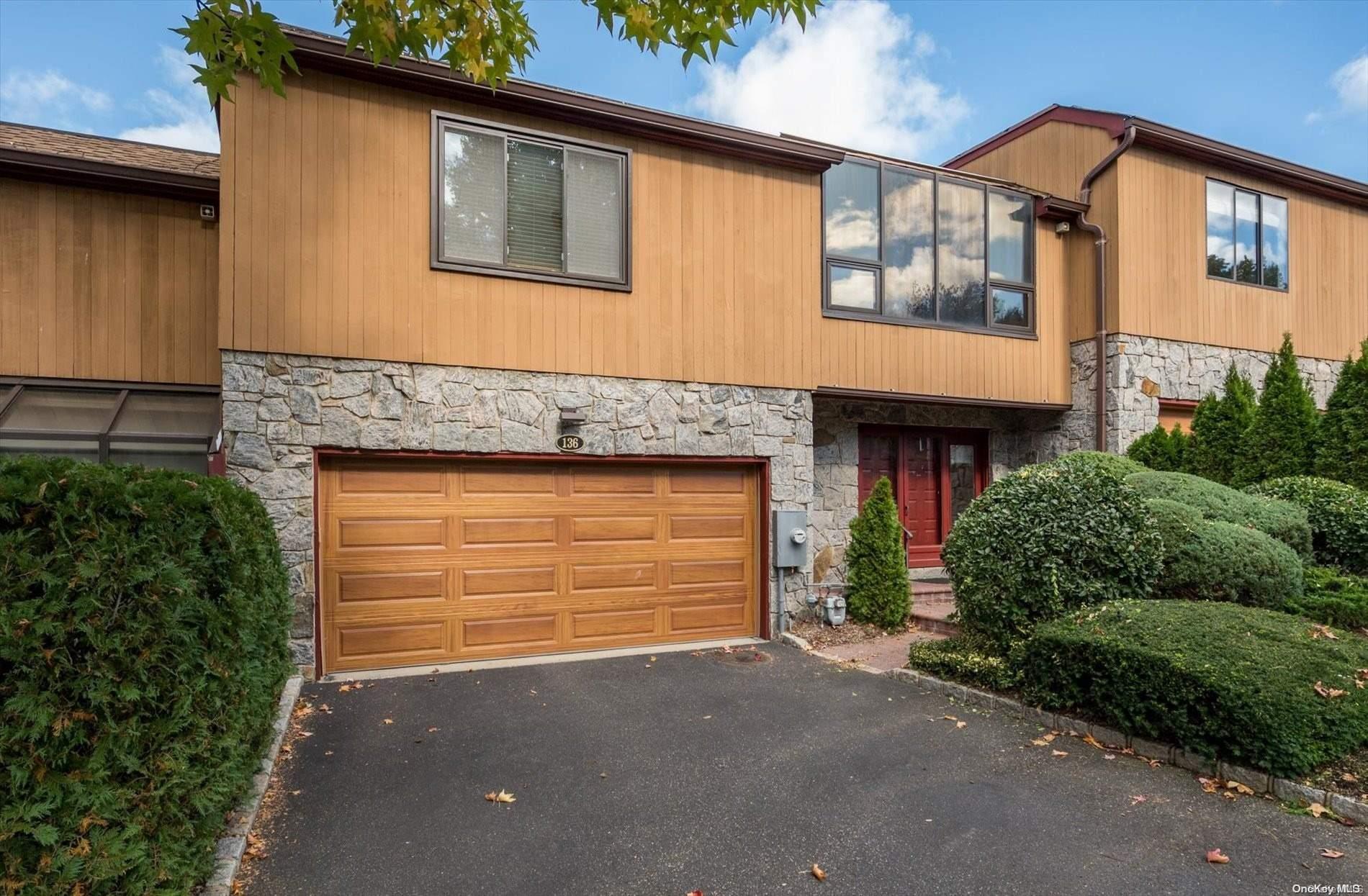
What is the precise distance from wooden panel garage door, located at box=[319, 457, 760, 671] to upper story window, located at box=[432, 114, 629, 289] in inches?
74.3

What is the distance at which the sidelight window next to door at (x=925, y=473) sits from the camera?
31.1 feet

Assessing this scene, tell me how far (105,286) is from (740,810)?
24.2ft

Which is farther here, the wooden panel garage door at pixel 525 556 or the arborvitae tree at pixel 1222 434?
the arborvitae tree at pixel 1222 434

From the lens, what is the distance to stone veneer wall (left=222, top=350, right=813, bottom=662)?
5.81m

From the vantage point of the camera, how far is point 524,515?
6.72 meters

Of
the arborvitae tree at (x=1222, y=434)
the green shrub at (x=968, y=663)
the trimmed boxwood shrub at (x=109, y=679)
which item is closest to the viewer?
the trimmed boxwood shrub at (x=109, y=679)

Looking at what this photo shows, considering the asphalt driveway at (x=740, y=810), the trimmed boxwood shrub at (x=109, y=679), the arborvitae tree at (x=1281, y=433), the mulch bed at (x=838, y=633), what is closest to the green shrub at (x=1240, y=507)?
the arborvitae tree at (x=1281, y=433)

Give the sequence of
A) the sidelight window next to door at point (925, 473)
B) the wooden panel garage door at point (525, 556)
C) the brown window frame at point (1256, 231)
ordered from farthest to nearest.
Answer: the brown window frame at point (1256, 231) → the sidelight window next to door at point (925, 473) → the wooden panel garage door at point (525, 556)

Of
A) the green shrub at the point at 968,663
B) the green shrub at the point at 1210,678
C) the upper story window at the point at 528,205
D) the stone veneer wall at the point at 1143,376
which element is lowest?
the green shrub at the point at 968,663

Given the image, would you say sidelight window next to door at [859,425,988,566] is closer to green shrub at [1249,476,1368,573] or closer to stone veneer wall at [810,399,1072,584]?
stone veneer wall at [810,399,1072,584]

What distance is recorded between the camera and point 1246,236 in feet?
32.9

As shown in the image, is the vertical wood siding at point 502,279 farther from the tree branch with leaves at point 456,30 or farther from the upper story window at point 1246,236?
the upper story window at point 1246,236

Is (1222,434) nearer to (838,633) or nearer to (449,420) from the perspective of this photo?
(838,633)

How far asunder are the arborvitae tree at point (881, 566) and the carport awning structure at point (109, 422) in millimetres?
6425
